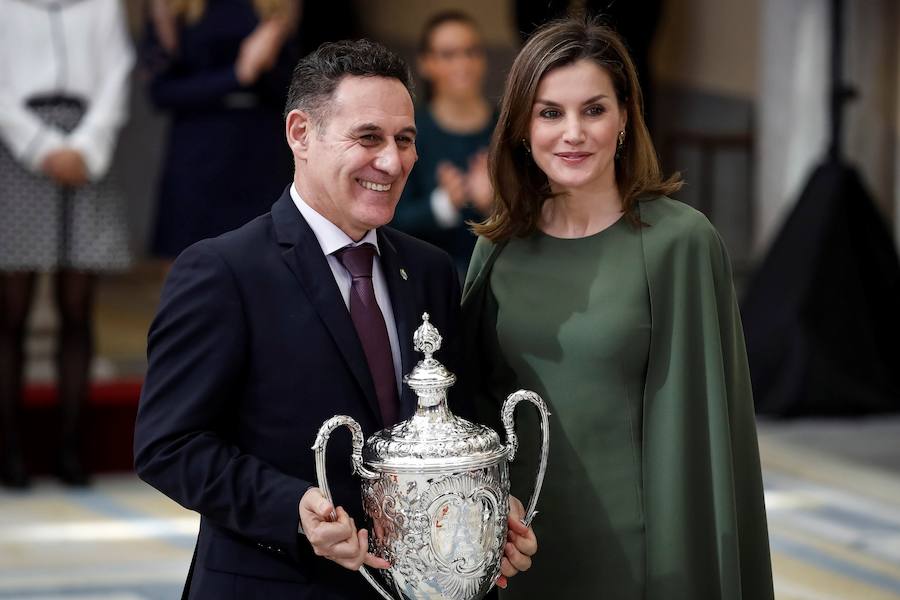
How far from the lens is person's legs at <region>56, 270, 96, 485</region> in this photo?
17.8ft

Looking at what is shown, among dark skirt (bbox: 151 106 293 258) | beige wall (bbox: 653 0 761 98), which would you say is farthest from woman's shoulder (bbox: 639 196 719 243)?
beige wall (bbox: 653 0 761 98)

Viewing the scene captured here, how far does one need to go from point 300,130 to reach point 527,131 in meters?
0.56

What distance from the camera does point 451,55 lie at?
5066 mm

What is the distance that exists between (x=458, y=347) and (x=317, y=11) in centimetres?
771

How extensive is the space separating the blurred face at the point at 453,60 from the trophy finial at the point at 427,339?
2.92 metres

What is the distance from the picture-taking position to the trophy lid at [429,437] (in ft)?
6.85

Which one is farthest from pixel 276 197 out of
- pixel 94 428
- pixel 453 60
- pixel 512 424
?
pixel 512 424

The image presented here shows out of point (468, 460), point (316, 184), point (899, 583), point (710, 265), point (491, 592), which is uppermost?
point (316, 184)

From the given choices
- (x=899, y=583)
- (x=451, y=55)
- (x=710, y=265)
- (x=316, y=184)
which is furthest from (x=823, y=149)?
(x=316, y=184)

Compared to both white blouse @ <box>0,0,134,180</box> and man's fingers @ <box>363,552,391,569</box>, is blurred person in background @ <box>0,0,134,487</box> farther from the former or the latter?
man's fingers @ <box>363,552,391,569</box>

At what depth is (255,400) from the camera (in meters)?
2.19

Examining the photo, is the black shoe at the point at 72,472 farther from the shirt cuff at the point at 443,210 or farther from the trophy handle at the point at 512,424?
the trophy handle at the point at 512,424

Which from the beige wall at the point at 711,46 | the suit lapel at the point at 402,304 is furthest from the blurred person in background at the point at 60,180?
the beige wall at the point at 711,46

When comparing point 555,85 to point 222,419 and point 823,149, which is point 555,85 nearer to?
point 222,419
